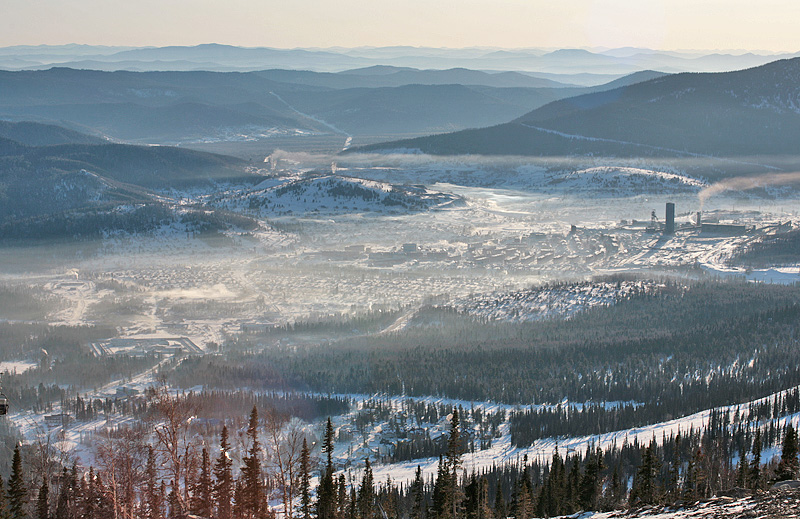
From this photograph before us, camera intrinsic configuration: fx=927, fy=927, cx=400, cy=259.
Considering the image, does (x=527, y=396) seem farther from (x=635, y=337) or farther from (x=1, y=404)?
(x=1, y=404)

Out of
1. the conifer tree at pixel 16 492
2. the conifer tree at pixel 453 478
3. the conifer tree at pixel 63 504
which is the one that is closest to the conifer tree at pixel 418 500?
the conifer tree at pixel 453 478

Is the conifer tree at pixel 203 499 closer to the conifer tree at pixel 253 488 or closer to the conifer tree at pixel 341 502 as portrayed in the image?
the conifer tree at pixel 253 488

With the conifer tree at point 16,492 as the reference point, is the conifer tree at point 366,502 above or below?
A: below

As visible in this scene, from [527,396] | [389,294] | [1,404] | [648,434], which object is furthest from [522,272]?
[1,404]

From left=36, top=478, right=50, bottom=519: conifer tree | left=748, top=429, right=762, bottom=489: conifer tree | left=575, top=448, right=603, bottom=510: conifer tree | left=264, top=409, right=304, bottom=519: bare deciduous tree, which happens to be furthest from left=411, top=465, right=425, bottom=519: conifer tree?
left=36, top=478, right=50, bottom=519: conifer tree

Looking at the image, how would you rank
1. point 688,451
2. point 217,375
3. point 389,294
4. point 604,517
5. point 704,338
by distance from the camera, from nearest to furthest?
point 604,517, point 688,451, point 217,375, point 704,338, point 389,294

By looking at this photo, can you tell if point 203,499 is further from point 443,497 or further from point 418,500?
point 418,500

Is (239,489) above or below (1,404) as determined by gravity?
below

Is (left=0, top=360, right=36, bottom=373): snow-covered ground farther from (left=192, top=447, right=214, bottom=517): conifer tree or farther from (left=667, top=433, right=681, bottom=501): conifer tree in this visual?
(left=667, top=433, right=681, bottom=501): conifer tree

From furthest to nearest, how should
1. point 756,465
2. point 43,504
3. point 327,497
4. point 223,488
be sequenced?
point 756,465 → point 327,497 → point 43,504 → point 223,488

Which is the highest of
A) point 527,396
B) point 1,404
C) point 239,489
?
point 1,404

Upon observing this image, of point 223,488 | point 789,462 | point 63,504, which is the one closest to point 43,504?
point 63,504
